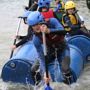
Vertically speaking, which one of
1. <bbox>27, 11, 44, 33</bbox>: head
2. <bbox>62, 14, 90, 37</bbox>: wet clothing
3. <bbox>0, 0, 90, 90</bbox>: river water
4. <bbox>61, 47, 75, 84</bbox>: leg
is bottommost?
<bbox>0, 0, 90, 90</bbox>: river water

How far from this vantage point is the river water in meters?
8.95

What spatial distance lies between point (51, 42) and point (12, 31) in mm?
7823

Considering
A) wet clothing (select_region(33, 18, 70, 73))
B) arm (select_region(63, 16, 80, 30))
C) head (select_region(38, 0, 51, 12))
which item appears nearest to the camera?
wet clothing (select_region(33, 18, 70, 73))

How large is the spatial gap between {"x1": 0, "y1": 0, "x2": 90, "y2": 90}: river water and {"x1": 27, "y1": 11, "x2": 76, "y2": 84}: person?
0.48 metres

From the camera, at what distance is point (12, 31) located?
1551 centimetres

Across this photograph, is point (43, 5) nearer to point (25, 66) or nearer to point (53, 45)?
point (25, 66)

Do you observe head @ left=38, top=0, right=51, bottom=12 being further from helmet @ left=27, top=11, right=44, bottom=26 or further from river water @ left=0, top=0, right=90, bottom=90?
helmet @ left=27, top=11, right=44, bottom=26

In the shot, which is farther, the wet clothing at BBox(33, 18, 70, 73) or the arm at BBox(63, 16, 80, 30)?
the arm at BBox(63, 16, 80, 30)

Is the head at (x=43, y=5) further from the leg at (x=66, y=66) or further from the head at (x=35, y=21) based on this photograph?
the head at (x=35, y=21)

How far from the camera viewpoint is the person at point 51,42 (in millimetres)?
7382

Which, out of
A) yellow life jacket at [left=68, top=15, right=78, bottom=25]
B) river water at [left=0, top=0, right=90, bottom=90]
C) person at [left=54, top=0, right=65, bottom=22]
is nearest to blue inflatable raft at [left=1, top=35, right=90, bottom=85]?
river water at [left=0, top=0, right=90, bottom=90]

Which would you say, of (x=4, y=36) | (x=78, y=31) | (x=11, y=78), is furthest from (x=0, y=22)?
(x=11, y=78)

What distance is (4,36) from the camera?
14.7 metres

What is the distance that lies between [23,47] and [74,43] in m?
1.44
